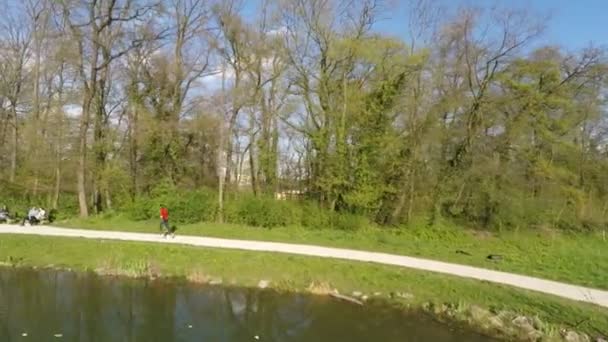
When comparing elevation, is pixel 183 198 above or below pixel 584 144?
below

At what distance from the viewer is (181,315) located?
36.5 feet

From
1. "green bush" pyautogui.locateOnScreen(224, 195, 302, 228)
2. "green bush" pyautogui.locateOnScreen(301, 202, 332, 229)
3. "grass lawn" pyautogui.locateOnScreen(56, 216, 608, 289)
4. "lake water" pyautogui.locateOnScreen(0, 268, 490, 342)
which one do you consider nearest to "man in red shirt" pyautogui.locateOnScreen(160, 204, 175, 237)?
"grass lawn" pyautogui.locateOnScreen(56, 216, 608, 289)

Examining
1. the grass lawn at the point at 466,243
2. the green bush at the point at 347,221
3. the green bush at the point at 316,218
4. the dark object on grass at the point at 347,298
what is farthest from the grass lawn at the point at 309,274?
the green bush at the point at 347,221

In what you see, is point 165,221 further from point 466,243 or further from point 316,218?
point 466,243

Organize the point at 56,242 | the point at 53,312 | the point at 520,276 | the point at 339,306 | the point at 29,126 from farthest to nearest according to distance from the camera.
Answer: the point at 29,126 < the point at 56,242 < the point at 520,276 < the point at 339,306 < the point at 53,312

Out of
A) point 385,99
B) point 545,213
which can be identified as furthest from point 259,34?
point 545,213

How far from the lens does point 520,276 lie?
12.9 m

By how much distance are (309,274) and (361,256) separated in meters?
2.21

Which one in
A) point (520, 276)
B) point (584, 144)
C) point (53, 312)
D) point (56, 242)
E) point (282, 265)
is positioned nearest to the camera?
point (53, 312)

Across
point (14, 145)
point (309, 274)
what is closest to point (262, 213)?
point (309, 274)

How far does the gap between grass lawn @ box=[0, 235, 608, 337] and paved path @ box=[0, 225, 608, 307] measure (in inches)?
24.6

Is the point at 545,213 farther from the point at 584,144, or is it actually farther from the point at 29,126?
the point at 29,126

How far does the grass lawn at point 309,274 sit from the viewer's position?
410 inches

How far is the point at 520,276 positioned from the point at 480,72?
12.9 metres
